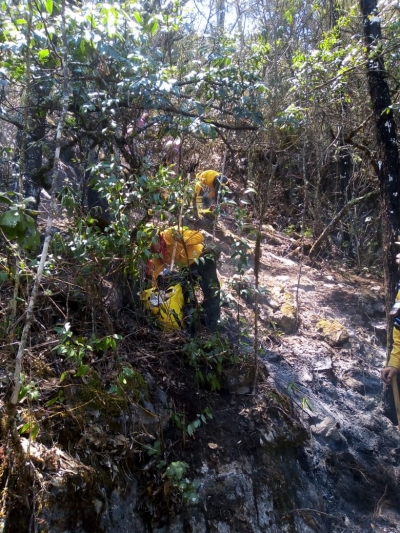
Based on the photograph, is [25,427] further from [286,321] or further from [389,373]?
[286,321]

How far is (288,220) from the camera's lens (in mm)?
9391

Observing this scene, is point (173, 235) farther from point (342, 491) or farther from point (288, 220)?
point (288, 220)

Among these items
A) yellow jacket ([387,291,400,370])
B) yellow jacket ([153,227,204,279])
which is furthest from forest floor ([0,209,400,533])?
yellow jacket ([387,291,400,370])

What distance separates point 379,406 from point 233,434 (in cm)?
214

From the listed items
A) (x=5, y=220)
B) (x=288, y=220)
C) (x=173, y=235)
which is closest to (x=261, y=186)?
(x=173, y=235)

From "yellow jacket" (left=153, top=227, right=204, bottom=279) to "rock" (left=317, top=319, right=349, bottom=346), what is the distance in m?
2.57

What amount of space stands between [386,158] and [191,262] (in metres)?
2.54

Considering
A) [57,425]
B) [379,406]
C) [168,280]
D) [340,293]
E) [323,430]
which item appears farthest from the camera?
[340,293]

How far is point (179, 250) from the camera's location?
441 cm

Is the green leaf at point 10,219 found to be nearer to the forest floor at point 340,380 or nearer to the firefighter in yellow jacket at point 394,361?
the forest floor at point 340,380

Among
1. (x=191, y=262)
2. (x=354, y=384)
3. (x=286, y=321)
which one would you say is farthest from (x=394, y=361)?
(x=191, y=262)

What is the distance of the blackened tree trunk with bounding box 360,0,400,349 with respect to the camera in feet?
17.6

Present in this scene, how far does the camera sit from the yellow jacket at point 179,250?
4.31 meters

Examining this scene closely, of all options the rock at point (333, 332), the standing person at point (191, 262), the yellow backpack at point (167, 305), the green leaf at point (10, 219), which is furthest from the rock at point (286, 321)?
the green leaf at point (10, 219)
